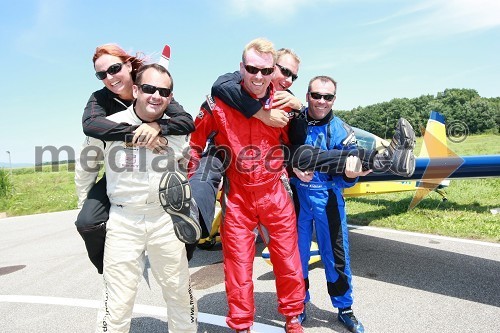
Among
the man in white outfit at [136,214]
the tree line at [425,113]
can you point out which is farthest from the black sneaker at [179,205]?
the tree line at [425,113]

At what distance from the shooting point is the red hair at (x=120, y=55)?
8.38ft

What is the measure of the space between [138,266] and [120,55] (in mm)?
1430

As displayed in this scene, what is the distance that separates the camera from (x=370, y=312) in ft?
11.5

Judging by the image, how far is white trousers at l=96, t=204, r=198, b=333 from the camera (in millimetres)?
2332

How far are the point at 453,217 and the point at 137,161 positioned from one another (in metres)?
6.85

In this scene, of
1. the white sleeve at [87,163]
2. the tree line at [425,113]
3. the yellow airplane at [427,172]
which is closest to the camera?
the white sleeve at [87,163]

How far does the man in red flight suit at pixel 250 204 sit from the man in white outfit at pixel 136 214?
1.18ft

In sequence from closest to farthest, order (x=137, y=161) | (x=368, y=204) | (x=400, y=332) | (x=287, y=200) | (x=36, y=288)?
(x=137, y=161)
(x=287, y=200)
(x=400, y=332)
(x=36, y=288)
(x=368, y=204)

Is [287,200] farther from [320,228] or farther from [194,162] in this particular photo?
[194,162]

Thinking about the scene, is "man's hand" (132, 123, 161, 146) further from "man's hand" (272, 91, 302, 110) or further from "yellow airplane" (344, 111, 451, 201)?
"yellow airplane" (344, 111, 451, 201)

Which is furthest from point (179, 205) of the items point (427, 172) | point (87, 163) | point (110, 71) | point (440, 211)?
point (440, 211)

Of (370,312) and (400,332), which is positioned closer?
(400,332)

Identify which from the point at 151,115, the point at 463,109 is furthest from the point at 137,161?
the point at 463,109

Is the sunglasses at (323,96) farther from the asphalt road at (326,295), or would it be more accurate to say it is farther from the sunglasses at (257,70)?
the asphalt road at (326,295)
